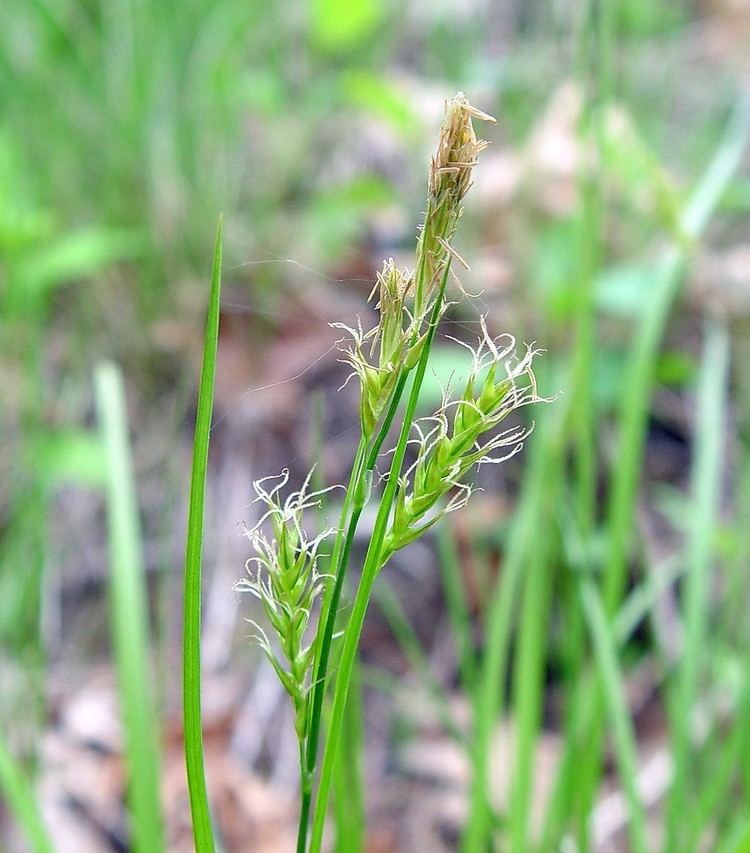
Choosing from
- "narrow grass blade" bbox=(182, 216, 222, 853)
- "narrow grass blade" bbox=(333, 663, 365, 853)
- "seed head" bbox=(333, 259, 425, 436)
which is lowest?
"narrow grass blade" bbox=(333, 663, 365, 853)

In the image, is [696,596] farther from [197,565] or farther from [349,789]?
[197,565]

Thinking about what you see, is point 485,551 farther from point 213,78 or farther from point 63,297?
point 213,78

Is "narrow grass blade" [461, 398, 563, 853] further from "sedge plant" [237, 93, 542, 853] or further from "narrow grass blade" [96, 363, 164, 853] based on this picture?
"sedge plant" [237, 93, 542, 853]

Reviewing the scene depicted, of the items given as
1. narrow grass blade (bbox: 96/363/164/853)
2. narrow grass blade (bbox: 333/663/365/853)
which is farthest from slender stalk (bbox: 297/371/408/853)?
narrow grass blade (bbox: 96/363/164/853)

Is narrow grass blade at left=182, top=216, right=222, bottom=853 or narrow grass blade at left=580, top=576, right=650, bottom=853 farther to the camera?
narrow grass blade at left=580, top=576, right=650, bottom=853

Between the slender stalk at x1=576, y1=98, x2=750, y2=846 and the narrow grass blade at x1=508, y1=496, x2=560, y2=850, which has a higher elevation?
the slender stalk at x1=576, y1=98, x2=750, y2=846
